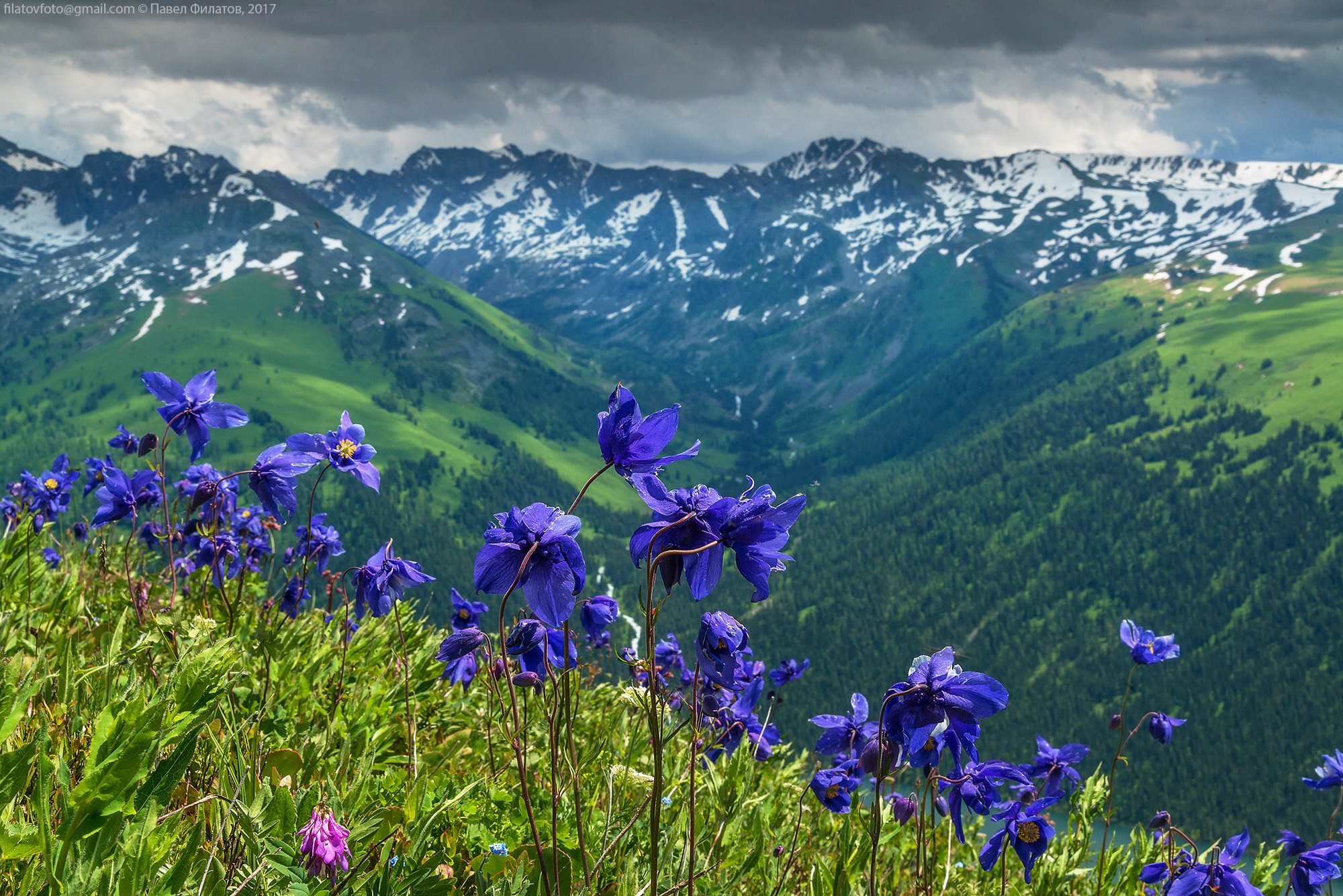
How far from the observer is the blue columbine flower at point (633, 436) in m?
3.23

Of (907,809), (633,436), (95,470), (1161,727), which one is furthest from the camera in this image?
(95,470)

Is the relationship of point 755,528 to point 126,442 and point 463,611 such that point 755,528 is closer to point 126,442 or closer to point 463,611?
point 463,611

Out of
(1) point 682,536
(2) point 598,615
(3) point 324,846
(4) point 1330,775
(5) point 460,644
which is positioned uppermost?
(1) point 682,536

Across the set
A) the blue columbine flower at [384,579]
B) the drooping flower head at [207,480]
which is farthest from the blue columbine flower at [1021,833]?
the drooping flower head at [207,480]

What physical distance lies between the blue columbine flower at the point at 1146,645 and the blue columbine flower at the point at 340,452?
227 inches

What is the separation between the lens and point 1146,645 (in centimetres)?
748

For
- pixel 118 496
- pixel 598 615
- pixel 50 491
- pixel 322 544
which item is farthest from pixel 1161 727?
pixel 50 491

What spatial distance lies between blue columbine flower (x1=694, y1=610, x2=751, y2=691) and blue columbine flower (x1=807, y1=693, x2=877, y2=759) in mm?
1903

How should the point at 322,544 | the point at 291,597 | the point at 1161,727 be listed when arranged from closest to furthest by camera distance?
the point at 291,597, the point at 1161,727, the point at 322,544

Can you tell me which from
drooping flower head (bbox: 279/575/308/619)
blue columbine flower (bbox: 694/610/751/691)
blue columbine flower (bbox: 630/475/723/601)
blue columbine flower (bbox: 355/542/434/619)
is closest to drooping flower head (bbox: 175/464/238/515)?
drooping flower head (bbox: 279/575/308/619)

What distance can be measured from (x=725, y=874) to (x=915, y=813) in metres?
1.29

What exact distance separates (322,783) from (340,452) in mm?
1948

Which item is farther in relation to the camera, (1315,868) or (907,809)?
(907,809)

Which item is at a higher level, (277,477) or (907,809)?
(277,477)
